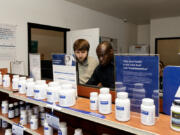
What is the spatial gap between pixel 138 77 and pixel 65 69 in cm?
56

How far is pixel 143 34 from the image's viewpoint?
654 centimetres

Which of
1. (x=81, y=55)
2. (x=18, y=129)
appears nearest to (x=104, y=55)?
(x=81, y=55)

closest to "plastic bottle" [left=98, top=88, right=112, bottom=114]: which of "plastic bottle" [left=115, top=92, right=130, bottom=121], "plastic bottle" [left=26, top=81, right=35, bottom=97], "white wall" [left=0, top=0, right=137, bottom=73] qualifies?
"plastic bottle" [left=115, top=92, right=130, bottom=121]

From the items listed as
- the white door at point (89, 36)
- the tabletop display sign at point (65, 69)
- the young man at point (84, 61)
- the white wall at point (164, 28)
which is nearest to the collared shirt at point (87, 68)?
the young man at point (84, 61)

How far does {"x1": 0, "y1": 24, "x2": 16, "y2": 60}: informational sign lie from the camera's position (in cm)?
283

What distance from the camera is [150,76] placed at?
0.82m

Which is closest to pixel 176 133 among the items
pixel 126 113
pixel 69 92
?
pixel 126 113

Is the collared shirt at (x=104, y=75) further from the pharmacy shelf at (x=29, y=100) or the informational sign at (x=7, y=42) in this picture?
the informational sign at (x=7, y=42)

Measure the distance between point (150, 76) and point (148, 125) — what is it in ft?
0.74

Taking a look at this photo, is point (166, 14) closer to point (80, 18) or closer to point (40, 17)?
point (80, 18)

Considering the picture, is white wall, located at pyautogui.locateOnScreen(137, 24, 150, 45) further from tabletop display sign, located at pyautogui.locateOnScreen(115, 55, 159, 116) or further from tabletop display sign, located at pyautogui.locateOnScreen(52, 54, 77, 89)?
tabletop display sign, located at pyautogui.locateOnScreen(115, 55, 159, 116)

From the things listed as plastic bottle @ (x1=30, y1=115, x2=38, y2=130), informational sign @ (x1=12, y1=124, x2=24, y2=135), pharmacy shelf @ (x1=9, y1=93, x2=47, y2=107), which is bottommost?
informational sign @ (x1=12, y1=124, x2=24, y2=135)

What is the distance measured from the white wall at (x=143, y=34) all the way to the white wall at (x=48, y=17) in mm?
1540

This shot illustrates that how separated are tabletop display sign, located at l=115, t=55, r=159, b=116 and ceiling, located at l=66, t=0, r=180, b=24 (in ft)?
11.1
